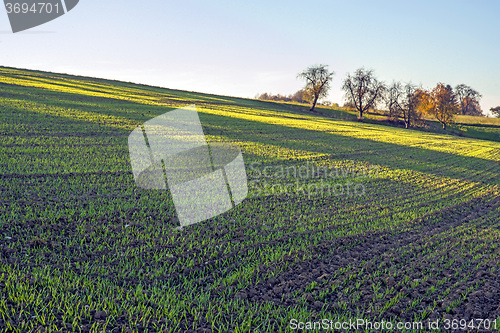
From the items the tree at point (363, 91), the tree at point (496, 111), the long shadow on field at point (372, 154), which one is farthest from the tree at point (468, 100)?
the long shadow on field at point (372, 154)

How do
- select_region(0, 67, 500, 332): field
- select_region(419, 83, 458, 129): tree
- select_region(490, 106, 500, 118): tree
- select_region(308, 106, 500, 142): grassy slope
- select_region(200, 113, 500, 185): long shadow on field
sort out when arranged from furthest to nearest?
select_region(490, 106, 500, 118): tree < select_region(419, 83, 458, 129): tree < select_region(308, 106, 500, 142): grassy slope < select_region(200, 113, 500, 185): long shadow on field < select_region(0, 67, 500, 332): field

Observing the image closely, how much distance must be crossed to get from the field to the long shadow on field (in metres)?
6.28

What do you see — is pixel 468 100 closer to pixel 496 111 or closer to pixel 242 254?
pixel 496 111

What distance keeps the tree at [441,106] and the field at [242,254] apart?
224 ft

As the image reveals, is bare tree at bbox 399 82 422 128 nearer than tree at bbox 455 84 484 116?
Yes

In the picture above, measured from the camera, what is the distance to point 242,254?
721 cm

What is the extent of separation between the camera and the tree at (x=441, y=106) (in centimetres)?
7375

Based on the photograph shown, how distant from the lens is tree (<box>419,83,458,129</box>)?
73.8 meters

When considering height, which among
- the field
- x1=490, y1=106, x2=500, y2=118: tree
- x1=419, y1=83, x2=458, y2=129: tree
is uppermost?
the field

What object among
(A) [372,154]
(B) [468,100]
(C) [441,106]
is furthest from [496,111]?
(A) [372,154]

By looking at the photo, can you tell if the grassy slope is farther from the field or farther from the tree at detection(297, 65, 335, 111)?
the field

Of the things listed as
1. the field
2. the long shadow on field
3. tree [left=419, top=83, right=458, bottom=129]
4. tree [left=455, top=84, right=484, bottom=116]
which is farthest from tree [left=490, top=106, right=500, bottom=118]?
the field

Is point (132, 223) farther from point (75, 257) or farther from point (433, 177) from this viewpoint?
point (433, 177)

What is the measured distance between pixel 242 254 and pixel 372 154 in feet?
70.9
